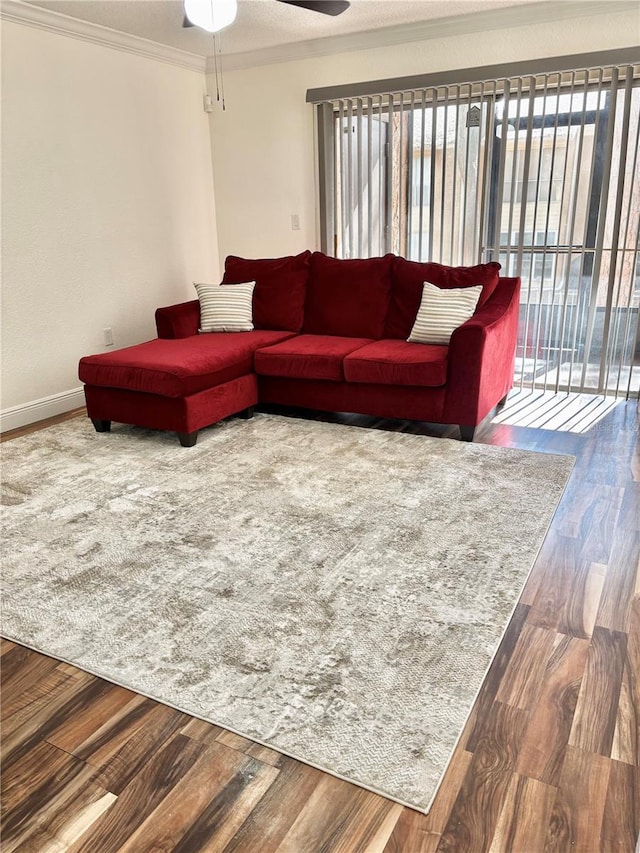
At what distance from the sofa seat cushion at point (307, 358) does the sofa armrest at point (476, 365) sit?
69 centimetres

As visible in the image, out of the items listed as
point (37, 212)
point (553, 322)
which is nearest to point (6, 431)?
point (37, 212)

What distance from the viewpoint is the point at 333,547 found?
2576mm

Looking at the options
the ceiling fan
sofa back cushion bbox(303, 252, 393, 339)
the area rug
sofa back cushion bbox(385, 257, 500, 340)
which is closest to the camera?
the area rug

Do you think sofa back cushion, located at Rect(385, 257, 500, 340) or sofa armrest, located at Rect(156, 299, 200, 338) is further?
sofa armrest, located at Rect(156, 299, 200, 338)

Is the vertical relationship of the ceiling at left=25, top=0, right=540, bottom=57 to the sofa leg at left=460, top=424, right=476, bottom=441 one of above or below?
above

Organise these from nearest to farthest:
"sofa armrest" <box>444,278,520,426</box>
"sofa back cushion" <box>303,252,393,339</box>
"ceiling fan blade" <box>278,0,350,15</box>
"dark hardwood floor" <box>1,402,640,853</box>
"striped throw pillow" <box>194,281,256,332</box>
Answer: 1. "dark hardwood floor" <box>1,402,640,853</box>
2. "ceiling fan blade" <box>278,0,350,15</box>
3. "sofa armrest" <box>444,278,520,426</box>
4. "sofa back cushion" <box>303,252,393,339</box>
5. "striped throw pillow" <box>194,281,256,332</box>

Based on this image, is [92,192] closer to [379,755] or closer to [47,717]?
[47,717]

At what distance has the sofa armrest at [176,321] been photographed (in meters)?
4.51

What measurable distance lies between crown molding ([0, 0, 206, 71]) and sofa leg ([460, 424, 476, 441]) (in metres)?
3.56

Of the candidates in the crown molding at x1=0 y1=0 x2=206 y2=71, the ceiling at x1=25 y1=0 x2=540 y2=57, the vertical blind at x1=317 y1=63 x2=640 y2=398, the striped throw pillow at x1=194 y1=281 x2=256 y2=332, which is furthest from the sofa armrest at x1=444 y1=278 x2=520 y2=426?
the crown molding at x1=0 y1=0 x2=206 y2=71

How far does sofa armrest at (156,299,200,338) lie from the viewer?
4.51 metres

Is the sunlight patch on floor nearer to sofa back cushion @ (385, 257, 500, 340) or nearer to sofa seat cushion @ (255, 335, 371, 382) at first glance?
sofa back cushion @ (385, 257, 500, 340)

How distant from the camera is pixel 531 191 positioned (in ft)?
14.8

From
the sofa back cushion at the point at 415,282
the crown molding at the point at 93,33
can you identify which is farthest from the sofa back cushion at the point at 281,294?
the crown molding at the point at 93,33
